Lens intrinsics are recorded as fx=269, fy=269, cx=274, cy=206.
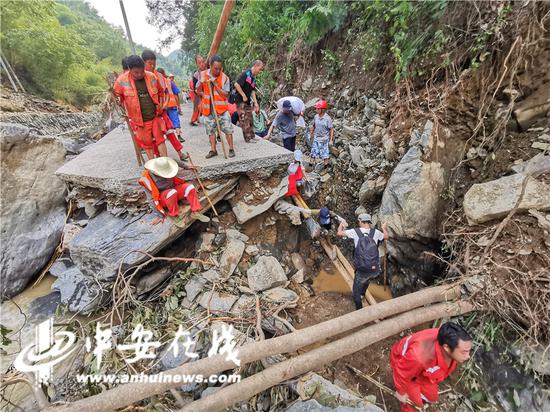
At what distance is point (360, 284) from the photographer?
3.83m

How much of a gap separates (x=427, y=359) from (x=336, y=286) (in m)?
2.26

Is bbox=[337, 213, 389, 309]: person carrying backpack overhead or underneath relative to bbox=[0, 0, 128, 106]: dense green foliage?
underneath

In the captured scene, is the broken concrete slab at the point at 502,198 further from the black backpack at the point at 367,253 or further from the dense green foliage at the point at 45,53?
the dense green foliage at the point at 45,53

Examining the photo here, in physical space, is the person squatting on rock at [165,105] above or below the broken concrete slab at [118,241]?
above

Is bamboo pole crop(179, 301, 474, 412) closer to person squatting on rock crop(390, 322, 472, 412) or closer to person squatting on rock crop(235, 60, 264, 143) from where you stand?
person squatting on rock crop(390, 322, 472, 412)

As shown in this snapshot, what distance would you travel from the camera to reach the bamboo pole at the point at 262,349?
2.23 m

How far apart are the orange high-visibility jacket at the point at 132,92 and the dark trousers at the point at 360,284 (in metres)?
3.75

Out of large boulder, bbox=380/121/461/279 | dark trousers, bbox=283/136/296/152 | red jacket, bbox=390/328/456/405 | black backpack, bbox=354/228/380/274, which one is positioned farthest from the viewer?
dark trousers, bbox=283/136/296/152

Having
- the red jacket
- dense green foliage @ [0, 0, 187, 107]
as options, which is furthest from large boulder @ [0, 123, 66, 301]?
dense green foliage @ [0, 0, 187, 107]

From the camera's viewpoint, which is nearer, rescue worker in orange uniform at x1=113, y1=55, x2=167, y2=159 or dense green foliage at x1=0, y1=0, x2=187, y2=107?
rescue worker in orange uniform at x1=113, y1=55, x2=167, y2=159

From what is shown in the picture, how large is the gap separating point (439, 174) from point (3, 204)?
23.2ft

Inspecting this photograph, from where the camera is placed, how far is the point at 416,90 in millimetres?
4715

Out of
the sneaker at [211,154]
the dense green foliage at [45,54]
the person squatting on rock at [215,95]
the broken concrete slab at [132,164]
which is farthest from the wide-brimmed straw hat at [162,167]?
the dense green foliage at [45,54]

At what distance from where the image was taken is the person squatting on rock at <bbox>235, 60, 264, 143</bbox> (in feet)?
15.5
